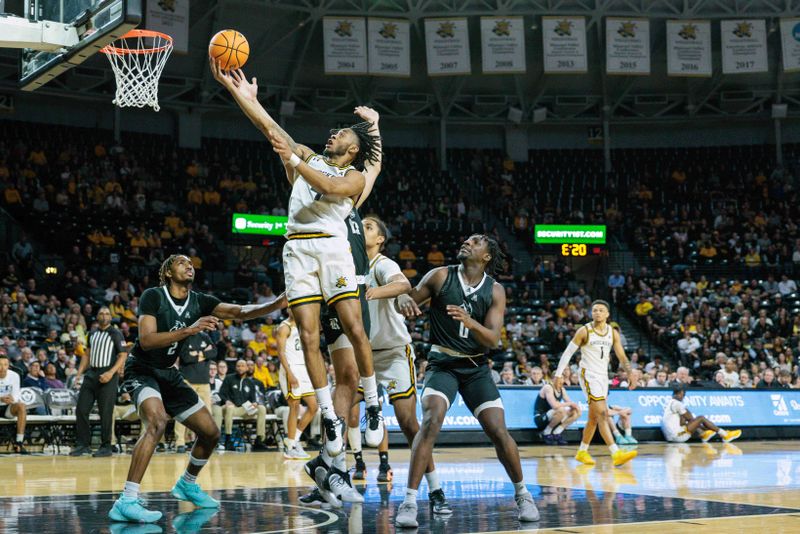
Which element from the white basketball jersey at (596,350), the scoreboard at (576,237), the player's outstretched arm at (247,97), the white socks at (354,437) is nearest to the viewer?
the player's outstretched arm at (247,97)

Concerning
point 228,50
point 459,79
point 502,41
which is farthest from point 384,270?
point 459,79

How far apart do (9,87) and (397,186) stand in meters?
12.1

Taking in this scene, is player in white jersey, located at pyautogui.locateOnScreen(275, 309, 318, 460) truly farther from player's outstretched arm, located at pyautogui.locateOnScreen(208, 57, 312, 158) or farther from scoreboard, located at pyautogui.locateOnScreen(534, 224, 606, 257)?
scoreboard, located at pyautogui.locateOnScreen(534, 224, 606, 257)

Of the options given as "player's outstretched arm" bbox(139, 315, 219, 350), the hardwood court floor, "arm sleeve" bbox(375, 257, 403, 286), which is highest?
"arm sleeve" bbox(375, 257, 403, 286)

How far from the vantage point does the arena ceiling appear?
28.3 meters

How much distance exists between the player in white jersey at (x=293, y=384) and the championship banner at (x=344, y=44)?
15.2 meters

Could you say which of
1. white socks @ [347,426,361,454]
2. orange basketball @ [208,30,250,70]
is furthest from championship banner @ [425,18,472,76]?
orange basketball @ [208,30,250,70]

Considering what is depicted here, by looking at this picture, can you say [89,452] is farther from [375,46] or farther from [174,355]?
[375,46]

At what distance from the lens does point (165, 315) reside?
24.5 ft

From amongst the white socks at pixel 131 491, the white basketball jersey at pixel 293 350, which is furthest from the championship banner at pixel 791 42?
the white socks at pixel 131 491

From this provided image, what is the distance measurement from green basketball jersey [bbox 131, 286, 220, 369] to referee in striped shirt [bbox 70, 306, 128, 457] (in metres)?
6.41

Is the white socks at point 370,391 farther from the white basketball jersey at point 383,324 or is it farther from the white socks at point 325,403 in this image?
the white basketball jersey at point 383,324

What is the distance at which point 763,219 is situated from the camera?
102 ft

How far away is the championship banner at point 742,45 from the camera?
1112 inches
